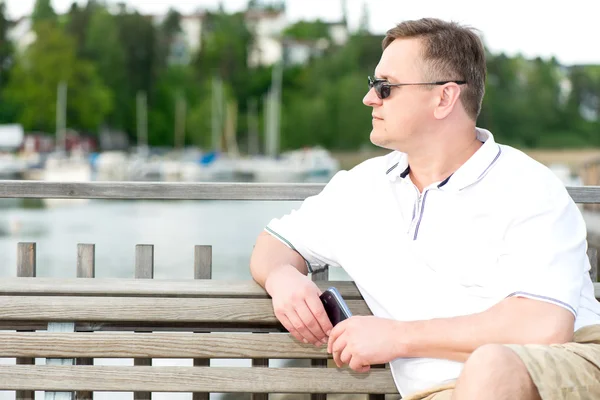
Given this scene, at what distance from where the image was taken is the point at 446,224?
251 centimetres

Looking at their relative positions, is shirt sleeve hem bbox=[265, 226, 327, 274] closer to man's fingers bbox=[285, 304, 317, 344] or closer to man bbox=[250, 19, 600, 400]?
man bbox=[250, 19, 600, 400]

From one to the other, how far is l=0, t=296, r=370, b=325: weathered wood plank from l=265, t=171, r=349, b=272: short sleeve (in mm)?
201

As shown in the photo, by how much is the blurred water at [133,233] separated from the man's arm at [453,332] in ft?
47.3

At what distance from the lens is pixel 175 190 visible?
3496 mm

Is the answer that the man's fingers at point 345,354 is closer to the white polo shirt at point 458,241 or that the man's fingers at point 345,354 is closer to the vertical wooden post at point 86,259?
the white polo shirt at point 458,241

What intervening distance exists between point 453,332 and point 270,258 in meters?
0.68

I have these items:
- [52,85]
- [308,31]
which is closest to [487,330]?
[52,85]

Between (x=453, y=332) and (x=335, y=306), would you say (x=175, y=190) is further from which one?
(x=453, y=332)

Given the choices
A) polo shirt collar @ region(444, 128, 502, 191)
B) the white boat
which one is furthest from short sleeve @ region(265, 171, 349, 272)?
the white boat

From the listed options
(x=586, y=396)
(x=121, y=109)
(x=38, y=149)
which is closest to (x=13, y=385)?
(x=586, y=396)

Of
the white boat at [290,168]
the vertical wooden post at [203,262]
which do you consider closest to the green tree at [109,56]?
the white boat at [290,168]

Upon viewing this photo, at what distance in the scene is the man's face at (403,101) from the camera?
2590mm

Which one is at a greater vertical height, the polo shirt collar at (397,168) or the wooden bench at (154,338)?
the polo shirt collar at (397,168)

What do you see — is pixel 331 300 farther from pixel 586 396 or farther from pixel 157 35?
pixel 157 35
